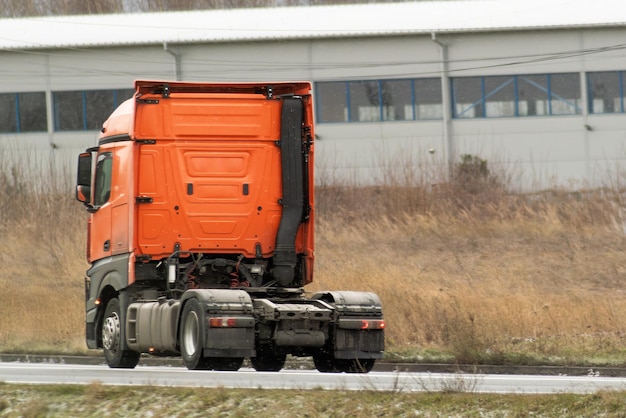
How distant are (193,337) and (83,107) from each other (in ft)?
113

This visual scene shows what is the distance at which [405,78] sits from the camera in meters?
44.9

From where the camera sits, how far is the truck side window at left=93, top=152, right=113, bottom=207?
1495cm

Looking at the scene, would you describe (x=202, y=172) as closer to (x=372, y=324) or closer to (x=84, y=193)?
(x=84, y=193)

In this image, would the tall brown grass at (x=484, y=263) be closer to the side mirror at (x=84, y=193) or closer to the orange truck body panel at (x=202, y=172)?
the orange truck body panel at (x=202, y=172)

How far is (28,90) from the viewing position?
46812 millimetres

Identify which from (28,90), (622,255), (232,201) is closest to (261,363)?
(232,201)

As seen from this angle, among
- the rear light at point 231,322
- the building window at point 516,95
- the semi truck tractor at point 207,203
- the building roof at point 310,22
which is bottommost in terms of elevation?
the rear light at point 231,322

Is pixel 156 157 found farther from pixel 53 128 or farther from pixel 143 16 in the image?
pixel 143 16

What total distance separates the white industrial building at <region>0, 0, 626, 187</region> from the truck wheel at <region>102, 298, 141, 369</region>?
1082 inches

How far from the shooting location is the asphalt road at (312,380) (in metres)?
10.9

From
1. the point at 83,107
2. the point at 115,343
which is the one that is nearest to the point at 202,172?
the point at 115,343

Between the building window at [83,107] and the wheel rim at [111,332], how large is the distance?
103ft

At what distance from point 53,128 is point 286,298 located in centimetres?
3397

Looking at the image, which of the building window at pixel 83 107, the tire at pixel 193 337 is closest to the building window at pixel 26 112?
the building window at pixel 83 107
